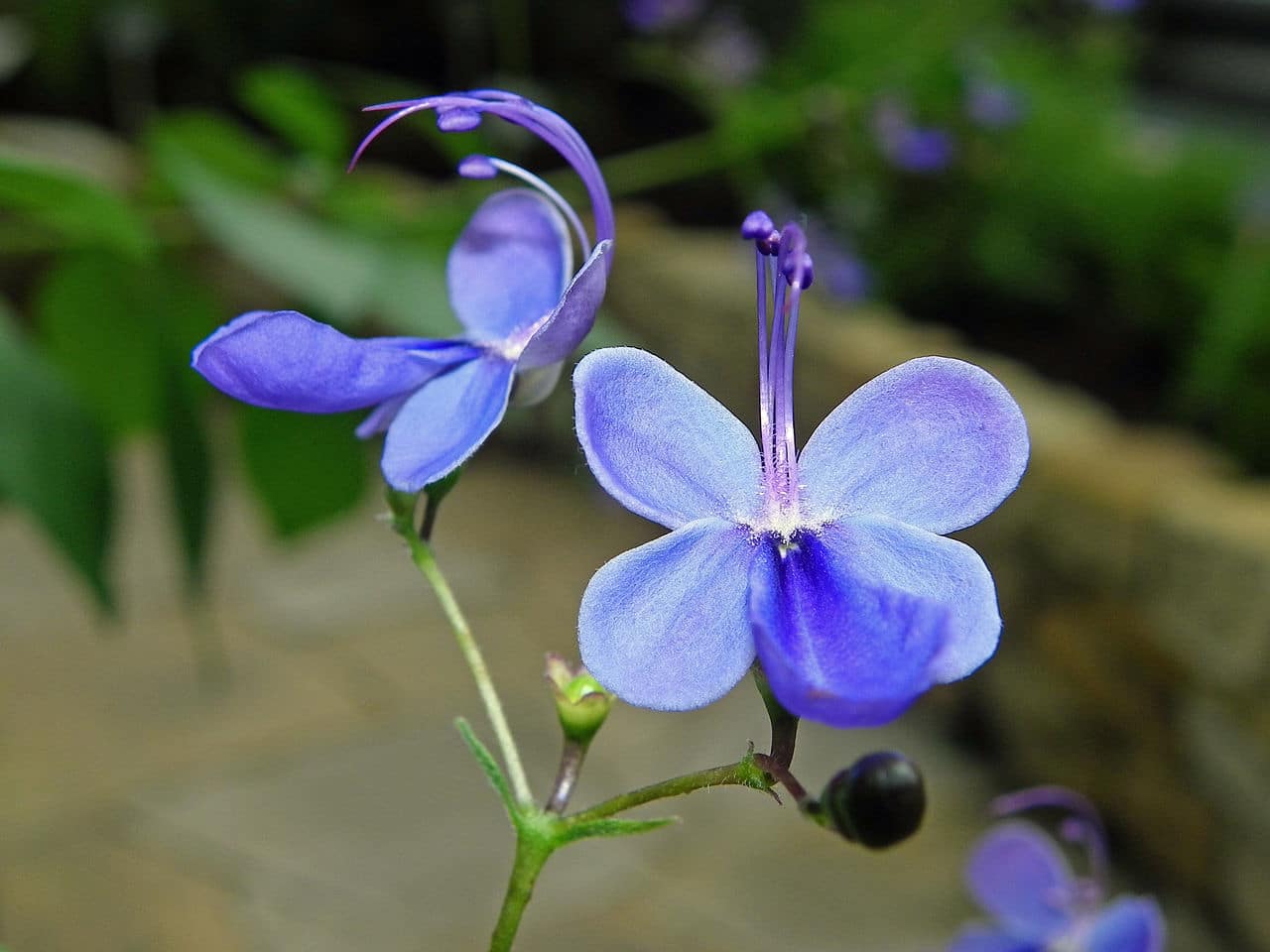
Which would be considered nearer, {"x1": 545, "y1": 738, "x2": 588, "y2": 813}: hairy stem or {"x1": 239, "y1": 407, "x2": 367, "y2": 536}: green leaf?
{"x1": 545, "y1": 738, "x2": 588, "y2": 813}: hairy stem

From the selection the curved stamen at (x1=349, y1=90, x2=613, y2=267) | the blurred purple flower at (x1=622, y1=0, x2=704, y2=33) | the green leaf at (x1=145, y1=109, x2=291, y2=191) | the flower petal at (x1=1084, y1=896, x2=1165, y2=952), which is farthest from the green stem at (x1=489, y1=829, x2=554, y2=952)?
the blurred purple flower at (x1=622, y1=0, x2=704, y2=33)

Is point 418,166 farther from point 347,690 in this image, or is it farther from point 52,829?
point 52,829

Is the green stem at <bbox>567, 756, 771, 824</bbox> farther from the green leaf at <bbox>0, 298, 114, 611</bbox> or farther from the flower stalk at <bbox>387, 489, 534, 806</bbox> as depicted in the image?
the green leaf at <bbox>0, 298, 114, 611</bbox>

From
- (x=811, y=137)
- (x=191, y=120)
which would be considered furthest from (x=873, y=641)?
(x=811, y=137)

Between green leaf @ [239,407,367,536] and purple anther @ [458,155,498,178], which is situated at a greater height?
purple anther @ [458,155,498,178]

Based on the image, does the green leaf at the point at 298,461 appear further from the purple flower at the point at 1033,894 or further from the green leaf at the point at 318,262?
the purple flower at the point at 1033,894

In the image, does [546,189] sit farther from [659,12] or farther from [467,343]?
[659,12]
